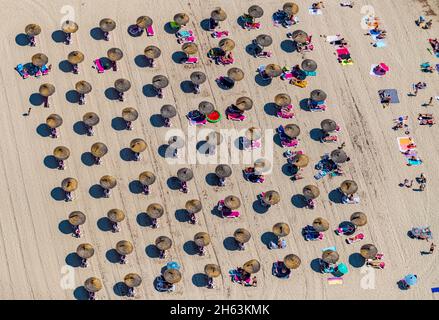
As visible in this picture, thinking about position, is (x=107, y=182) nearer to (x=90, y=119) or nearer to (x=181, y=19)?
(x=90, y=119)

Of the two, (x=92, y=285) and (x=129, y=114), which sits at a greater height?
(x=129, y=114)

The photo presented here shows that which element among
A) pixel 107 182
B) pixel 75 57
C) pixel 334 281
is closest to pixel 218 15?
pixel 75 57

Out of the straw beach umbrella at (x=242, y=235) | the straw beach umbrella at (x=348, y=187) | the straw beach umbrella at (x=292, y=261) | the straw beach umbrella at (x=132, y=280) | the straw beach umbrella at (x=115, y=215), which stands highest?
the straw beach umbrella at (x=115, y=215)

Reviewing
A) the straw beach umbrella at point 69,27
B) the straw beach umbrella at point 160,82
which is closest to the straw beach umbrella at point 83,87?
the straw beach umbrella at point 160,82

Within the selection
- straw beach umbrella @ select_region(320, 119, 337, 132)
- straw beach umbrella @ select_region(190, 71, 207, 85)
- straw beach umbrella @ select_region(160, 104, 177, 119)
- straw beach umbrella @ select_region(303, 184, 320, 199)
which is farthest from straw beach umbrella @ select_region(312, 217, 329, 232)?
straw beach umbrella @ select_region(190, 71, 207, 85)

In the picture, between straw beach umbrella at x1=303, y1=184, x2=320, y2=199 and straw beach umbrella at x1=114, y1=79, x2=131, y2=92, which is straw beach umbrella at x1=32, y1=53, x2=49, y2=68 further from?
straw beach umbrella at x1=303, y1=184, x2=320, y2=199

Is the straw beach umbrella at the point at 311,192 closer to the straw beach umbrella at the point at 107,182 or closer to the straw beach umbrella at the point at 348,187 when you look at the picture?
the straw beach umbrella at the point at 348,187
